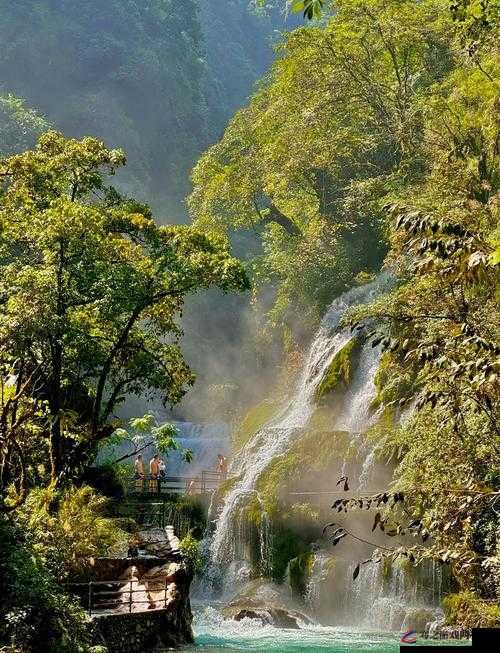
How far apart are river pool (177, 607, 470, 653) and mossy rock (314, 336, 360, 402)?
10.9 meters

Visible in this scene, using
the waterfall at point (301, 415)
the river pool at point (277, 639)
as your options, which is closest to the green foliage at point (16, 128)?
the waterfall at point (301, 415)

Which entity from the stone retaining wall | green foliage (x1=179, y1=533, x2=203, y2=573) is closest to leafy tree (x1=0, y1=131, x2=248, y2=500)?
green foliage (x1=179, y1=533, x2=203, y2=573)

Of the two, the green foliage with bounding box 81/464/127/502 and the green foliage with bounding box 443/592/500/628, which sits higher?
the green foliage with bounding box 81/464/127/502

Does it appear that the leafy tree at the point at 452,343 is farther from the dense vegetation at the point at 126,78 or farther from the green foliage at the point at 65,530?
the dense vegetation at the point at 126,78

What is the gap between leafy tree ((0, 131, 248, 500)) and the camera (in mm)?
16703

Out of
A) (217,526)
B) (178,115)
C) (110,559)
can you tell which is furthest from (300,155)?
(178,115)

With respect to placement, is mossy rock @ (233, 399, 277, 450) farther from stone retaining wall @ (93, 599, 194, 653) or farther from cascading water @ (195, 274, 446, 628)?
stone retaining wall @ (93, 599, 194, 653)

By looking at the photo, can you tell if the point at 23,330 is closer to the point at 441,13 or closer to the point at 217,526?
the point at 217,526

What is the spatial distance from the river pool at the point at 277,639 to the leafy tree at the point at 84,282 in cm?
474

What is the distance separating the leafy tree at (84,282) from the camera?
54.8ft

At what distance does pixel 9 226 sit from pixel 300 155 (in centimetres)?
1794

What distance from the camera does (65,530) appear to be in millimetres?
14758

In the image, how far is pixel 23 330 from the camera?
16.2 metres

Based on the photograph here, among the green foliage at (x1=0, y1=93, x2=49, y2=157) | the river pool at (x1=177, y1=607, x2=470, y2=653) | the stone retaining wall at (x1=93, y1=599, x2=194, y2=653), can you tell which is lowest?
the river pool at (x1=177, y1=607, x2=470, y2=653)
